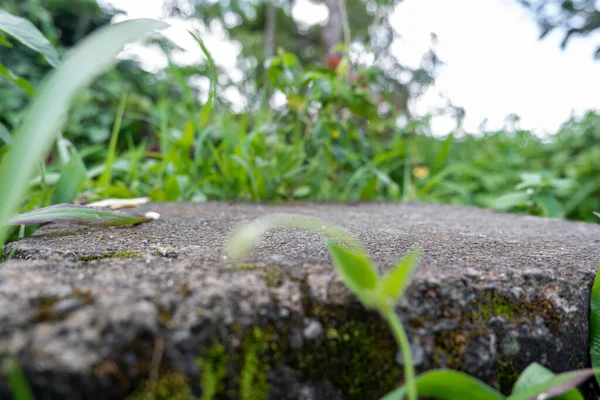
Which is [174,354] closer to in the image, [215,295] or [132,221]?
[215,295]

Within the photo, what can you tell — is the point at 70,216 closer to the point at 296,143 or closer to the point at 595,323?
the point at 595,323

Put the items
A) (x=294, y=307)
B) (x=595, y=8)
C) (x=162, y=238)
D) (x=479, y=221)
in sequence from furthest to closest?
(x=595, y=8) → (x=479, y=221) → (x=162, y=238) → (x=294, y=307)

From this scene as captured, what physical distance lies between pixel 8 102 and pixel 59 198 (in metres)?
3.11

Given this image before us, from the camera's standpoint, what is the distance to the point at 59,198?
99cm

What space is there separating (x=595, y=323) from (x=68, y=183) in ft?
3.46

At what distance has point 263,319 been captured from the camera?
0.40m

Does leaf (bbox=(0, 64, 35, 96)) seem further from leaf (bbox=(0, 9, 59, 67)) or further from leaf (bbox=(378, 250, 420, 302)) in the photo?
leaf (bbox=(378, 250, 420, 302))

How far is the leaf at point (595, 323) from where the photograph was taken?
513 mm

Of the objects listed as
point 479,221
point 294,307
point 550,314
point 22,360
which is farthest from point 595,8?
point 22,360

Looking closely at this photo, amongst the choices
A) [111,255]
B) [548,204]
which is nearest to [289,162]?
[548,204]

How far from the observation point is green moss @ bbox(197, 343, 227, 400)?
37cm

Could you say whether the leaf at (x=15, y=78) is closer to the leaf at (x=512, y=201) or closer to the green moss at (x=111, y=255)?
the green moss at (x=111, y=255)

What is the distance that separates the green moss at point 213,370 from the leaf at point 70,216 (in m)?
0.43

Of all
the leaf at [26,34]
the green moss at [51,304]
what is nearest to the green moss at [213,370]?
the green moss at [51,304]
